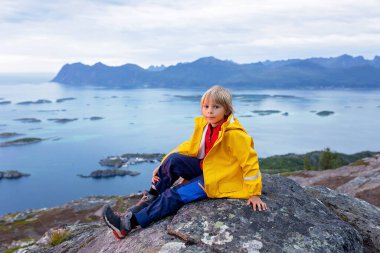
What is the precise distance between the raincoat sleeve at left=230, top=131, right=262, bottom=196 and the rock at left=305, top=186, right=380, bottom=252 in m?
3.53

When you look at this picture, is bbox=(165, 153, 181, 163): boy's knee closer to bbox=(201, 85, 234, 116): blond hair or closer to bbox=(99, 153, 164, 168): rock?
bbox=(201, 85, 234, 116): blond hair

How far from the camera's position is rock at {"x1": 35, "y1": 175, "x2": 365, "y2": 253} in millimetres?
6242

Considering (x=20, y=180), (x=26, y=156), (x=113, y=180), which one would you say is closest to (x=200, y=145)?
(x=113, y=180)

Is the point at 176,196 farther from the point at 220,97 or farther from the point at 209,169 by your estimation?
the point at 220,97

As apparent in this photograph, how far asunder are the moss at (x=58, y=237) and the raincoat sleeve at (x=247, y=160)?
747 centimetres

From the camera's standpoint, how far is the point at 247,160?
690 cm

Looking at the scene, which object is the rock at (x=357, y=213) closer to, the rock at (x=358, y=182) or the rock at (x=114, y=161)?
the rock at (x=358, y=182)

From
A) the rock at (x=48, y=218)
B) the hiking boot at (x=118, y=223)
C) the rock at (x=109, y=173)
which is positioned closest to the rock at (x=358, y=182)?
the hiking boot at (x=118, y=223)

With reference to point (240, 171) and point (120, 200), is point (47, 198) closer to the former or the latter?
point (120, 200)

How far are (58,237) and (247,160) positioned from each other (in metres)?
7.87

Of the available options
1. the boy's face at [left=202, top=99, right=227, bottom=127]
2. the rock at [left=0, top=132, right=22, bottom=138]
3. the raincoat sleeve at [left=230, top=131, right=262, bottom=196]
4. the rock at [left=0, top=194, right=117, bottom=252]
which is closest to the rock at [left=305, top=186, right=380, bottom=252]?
the raincoat sleeve at [left=230, top=131, right=262, bottom=196]

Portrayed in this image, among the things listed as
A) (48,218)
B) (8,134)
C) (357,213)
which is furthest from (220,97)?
(8,134)

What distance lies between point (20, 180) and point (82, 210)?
7634cm

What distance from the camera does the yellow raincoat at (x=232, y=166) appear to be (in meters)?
6.94
